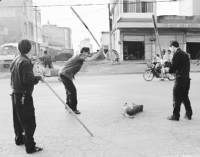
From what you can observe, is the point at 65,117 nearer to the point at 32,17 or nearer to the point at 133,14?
the point at 133,14

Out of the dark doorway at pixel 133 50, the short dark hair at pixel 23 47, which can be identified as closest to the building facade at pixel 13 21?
the dark doorway at pixel 133 50

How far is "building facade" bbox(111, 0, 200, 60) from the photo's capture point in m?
39.1

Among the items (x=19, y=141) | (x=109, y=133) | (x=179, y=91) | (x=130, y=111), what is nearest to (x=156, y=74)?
(x=130, y=111)

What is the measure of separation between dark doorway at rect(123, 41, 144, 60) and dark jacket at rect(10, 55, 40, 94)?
111 ft

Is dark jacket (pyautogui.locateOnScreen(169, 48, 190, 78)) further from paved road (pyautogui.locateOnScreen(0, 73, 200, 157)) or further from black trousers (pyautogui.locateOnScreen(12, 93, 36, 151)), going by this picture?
black trousers (pyautogui.locateOnScreen(12, 93, 36, 151))

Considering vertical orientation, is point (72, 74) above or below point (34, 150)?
above

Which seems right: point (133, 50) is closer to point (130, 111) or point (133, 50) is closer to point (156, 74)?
point (156, 74)

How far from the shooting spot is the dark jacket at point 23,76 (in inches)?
226

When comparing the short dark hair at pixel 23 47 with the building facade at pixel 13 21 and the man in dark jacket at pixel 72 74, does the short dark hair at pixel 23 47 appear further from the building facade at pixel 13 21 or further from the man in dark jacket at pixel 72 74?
the building facade at pixel 13 21

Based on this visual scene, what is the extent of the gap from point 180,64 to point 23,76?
376 cm

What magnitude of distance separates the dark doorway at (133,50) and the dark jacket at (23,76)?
111ft

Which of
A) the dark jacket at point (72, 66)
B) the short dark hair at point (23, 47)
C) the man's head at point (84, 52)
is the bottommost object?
the dark jacket at point (72, 66)

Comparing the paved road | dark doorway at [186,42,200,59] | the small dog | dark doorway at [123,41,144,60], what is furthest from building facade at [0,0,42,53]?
the small dog

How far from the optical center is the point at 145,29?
3947 centimetres
